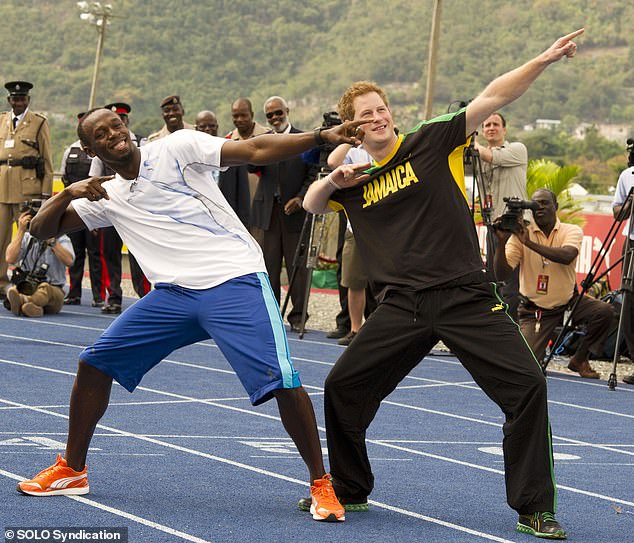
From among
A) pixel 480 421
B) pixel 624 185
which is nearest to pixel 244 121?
pixel 624 185

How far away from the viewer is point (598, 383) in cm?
1030

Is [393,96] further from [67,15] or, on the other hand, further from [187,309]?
[187,309]

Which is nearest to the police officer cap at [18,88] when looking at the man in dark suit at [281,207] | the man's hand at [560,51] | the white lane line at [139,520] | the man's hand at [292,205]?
the man in dark suit at [281,207]

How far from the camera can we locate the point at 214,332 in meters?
5.07

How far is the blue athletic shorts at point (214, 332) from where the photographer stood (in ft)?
16.3

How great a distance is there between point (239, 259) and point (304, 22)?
8739 centimetres

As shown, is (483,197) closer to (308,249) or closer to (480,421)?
(308,249)

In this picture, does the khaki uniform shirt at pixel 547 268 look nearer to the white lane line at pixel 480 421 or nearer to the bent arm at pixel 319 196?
the white lane line at pixel 480 421

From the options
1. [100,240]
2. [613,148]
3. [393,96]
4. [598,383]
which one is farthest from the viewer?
[393,96]

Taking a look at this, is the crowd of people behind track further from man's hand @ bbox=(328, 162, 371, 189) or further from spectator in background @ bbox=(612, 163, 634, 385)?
spectator in background @ bbox=(612, 163, 634, 385)

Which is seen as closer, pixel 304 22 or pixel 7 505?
pixel 7 505

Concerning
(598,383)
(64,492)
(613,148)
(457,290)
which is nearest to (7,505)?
(64,492)

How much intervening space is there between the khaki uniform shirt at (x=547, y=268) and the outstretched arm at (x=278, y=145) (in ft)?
18.1

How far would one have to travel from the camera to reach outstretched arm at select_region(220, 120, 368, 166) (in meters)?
4.78
